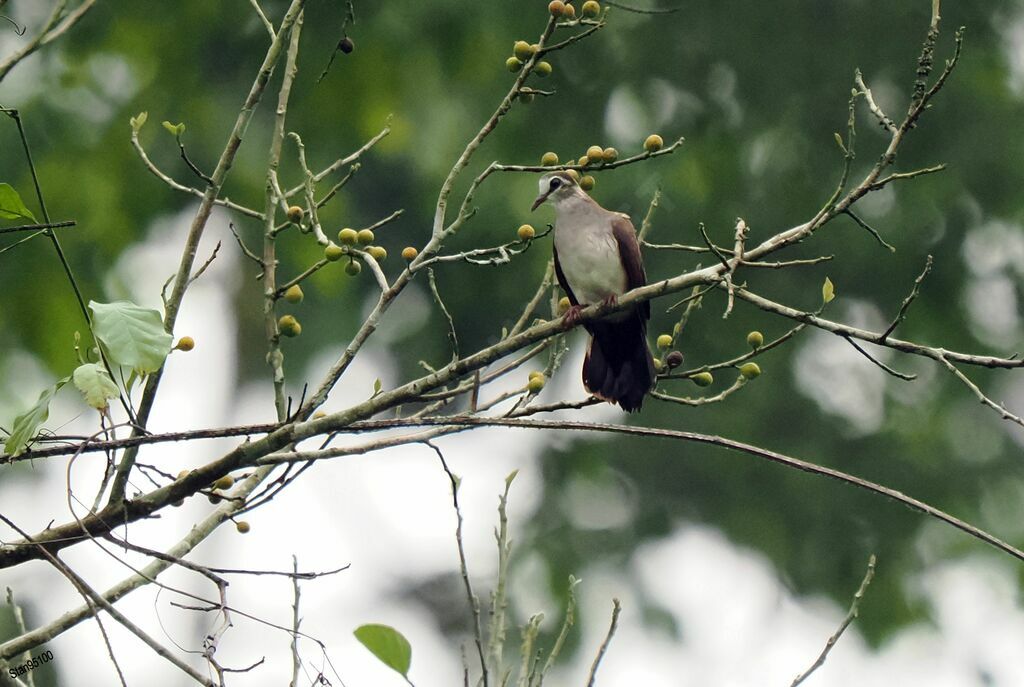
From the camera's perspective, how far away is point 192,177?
340 inches

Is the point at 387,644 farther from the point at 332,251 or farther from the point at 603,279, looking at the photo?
the point at 603,279

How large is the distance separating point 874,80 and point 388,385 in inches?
178

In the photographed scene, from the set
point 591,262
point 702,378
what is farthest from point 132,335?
point 591,262

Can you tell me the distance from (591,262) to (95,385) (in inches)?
117

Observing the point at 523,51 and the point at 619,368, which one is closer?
the point at 523,51

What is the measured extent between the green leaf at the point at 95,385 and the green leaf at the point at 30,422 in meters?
0.08

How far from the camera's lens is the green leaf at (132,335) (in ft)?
6.52

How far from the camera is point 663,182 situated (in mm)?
7258

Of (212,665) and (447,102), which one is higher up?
(212,665)

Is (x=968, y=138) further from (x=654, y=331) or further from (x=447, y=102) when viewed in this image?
(x=447, y=102)

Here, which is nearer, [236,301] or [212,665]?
[212,665]

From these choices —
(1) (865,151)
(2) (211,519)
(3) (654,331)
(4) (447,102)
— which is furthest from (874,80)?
(2) (211,519)

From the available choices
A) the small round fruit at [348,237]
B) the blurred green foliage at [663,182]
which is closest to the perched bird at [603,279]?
the small round fruit at [348,237]

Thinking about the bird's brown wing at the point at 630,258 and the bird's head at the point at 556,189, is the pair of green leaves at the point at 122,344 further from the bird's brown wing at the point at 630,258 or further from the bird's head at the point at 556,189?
the bird's head at the point at 556,189
